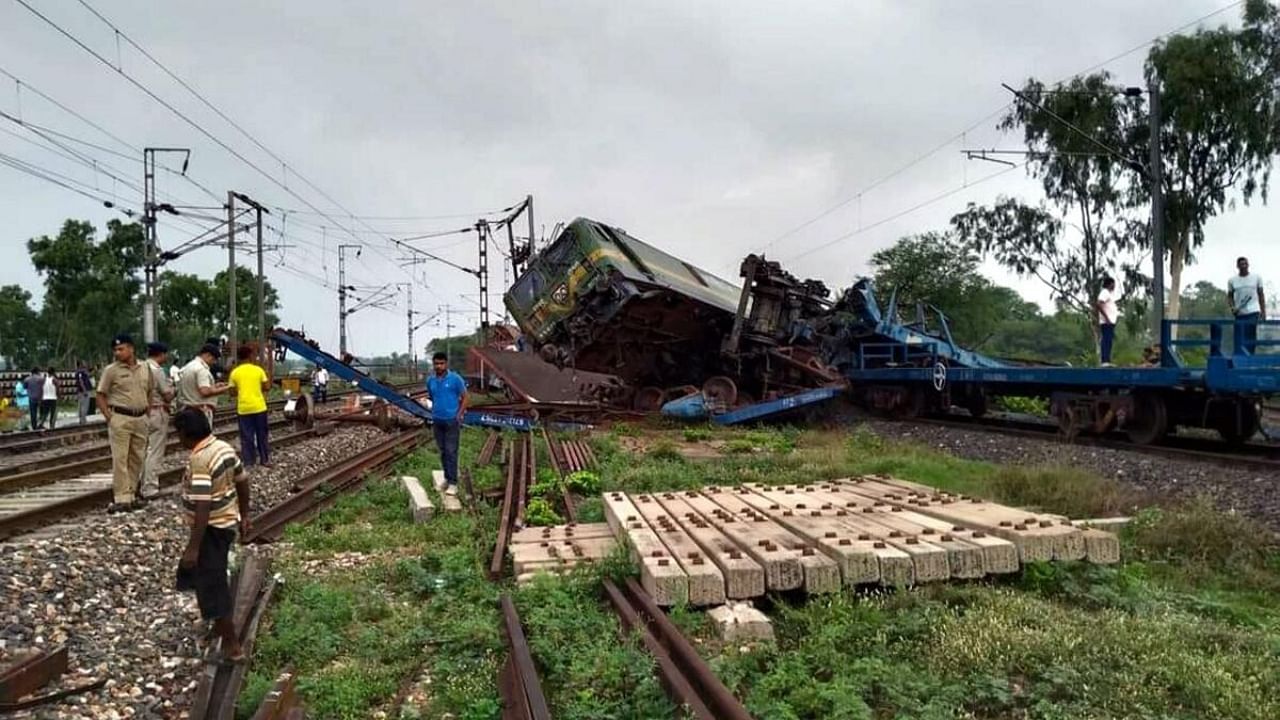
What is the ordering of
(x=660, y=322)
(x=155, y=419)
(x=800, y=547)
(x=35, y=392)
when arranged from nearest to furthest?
(x=800, y=547), (x=155, y=419), (x=660, y=322), (x=35, y=392)

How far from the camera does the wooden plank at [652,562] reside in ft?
13.5

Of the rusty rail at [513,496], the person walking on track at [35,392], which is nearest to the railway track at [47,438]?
the person walking on track at [35,392]

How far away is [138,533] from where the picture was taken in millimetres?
A: 6738

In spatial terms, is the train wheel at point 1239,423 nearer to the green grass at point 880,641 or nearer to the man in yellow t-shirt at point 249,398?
the green grass at point 880,641

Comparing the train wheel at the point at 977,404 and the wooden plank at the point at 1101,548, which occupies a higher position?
the train wheel at the point at 977,404

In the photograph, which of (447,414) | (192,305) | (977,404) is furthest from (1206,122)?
(192,305)

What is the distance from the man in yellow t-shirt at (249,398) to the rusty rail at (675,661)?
6.79 metres

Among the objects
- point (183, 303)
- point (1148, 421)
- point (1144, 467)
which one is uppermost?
point (183, 303)

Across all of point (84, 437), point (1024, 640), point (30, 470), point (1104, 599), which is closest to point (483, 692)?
point (1024, 640)

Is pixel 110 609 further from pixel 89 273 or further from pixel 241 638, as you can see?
pixel 89 273

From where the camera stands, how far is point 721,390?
54.7 ft

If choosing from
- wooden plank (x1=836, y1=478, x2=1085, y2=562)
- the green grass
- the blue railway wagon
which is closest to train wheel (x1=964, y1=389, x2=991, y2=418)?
the blue railway wagon

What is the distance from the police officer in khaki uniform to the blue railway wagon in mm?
10791

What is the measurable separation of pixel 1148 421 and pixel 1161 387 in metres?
0.77
